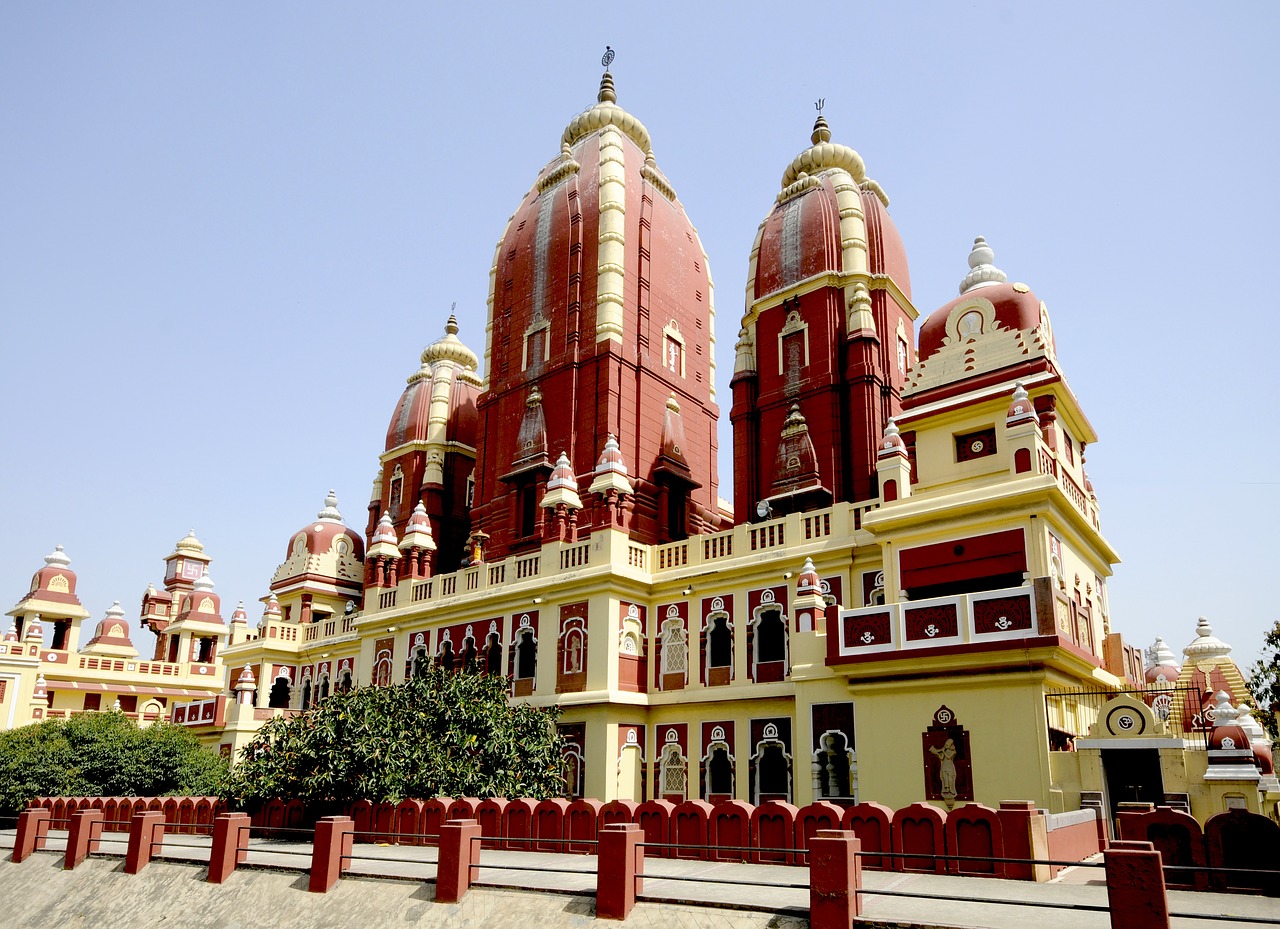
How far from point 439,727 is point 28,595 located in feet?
104

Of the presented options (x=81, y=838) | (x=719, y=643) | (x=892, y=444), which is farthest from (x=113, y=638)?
(x=892, y=444)

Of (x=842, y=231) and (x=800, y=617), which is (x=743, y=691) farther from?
(x=842, y=231)

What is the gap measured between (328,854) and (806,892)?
684cm

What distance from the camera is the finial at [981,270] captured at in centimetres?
2159

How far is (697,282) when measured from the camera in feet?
106

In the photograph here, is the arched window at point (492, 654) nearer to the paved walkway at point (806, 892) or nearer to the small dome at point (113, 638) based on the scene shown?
the paved walkway at point (806, 892)

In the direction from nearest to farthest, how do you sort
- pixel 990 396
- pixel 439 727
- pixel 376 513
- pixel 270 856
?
pixel 270 856 → pixel 990 396 → pixel 439 727 → pixel 376 513

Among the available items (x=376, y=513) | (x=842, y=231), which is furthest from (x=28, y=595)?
(x=842, y=231)

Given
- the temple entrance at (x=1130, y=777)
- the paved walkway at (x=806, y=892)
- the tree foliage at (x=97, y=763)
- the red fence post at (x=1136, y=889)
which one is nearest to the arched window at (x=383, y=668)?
the tree foliage at (x=97, y=763)

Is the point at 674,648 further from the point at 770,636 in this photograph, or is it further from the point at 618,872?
the point at 618,872

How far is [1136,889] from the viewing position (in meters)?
8.88

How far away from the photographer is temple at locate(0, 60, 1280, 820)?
53.5 ft

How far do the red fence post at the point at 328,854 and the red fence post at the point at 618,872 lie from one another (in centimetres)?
441

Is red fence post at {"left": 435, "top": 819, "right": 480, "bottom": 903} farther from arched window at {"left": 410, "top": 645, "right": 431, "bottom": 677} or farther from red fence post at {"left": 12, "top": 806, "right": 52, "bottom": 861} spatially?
red fence post at {"left": 12, "top": 806, "right": 52, "bottom": 861}
